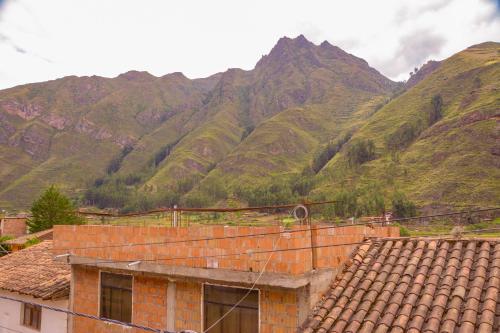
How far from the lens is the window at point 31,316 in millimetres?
14159

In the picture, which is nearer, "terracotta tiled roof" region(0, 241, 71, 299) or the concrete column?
the concrete column

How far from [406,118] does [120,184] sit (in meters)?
111

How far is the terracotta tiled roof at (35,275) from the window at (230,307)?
20.8ft

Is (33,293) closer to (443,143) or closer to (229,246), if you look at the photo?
(229,246)

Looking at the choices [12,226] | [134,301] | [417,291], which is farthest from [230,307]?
[12,226]

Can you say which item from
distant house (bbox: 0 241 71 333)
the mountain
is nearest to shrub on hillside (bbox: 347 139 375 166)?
the mountain

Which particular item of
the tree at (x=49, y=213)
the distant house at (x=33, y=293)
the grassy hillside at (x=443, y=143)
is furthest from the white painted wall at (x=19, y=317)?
the grassy hillside at (x=443, y=143)

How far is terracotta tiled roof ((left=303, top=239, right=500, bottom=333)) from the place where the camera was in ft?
20.5

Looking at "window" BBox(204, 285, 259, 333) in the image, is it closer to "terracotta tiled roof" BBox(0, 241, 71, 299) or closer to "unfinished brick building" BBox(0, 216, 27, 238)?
"terracotta tiled roof" BBox(0, 241, 71, 299)

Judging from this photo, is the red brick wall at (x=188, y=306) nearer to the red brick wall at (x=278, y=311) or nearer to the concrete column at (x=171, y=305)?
the concrete column at (x=171, y=305)

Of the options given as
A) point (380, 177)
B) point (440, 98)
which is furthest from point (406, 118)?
point (380, 177)

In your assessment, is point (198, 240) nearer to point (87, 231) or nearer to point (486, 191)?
point (87, 231)

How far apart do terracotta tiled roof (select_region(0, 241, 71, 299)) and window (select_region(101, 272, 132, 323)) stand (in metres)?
2.55

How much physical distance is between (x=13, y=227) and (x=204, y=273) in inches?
1770
